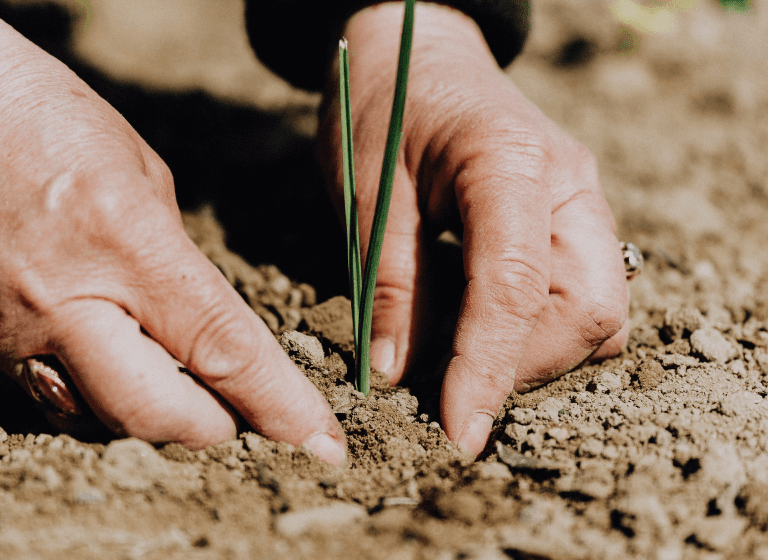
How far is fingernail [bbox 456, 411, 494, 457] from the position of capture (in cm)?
103

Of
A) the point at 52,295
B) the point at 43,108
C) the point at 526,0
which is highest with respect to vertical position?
the point at 526,0

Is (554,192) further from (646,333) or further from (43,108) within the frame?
(43,108)

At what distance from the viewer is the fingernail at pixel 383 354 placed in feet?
4.14

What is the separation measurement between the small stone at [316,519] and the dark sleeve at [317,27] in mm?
1420

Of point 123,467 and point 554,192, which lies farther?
point 554,192

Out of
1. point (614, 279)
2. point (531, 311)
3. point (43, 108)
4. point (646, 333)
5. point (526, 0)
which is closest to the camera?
point (43, 108)

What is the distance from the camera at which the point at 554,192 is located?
1.27m

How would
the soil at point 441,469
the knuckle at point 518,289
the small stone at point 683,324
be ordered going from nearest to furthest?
the soil at point 441,469 → the knuckle at point 518,289 → the small stone at point 683,324

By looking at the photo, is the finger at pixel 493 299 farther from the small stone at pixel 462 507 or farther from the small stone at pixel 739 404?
the small stone at pixel 739 404

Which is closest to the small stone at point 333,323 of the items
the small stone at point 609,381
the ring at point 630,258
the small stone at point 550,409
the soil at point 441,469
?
the soil at point 441,469

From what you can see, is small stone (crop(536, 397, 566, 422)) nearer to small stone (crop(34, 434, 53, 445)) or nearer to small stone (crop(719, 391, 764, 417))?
small stone (crop(719, 391, 764, 417))

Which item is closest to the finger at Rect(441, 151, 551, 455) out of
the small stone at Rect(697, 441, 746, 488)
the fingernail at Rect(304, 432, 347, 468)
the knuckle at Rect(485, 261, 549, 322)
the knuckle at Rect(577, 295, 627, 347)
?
the knuckle at Rect(485, 261, 549, 322)

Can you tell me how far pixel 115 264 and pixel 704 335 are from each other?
121 cm

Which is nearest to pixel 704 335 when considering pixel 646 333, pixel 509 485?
pixel 646 333
